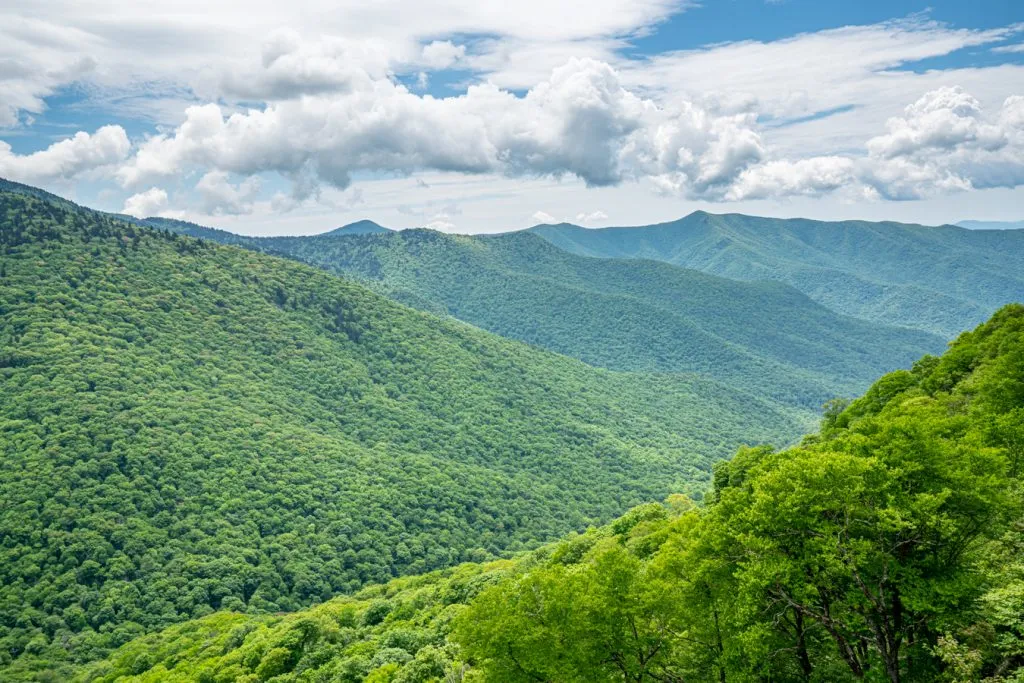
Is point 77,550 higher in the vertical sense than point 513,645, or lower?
lower

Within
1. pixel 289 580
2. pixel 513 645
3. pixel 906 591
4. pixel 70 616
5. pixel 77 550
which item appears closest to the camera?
pixel 906 591

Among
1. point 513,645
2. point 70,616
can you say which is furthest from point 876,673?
point 70,616

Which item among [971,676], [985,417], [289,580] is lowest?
[289,580]

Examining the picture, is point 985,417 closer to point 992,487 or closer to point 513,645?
point 992,487

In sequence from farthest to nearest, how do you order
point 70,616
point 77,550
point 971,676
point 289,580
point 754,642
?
1. point 289,580
2. point 77,550
3. point 70,616
4. point 754,642
5. point 971,676

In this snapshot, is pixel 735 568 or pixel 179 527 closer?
pixel 735 568

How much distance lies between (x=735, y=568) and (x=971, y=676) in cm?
1018

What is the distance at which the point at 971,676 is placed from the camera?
81.0 feet

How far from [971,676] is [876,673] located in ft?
Answer: 13.5

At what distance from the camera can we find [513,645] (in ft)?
122

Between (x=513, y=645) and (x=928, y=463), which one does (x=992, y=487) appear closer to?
(x=928, y=463)

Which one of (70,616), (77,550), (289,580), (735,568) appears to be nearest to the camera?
(735,568)

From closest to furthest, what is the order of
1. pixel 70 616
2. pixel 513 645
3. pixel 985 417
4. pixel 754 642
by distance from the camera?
pixel 754 642, pixel 513 645, pixel 985 417, pixel 70 616

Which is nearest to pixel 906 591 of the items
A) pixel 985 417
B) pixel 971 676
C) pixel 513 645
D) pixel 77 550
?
pixel 971 676
